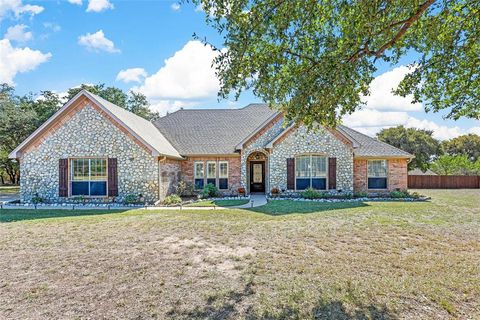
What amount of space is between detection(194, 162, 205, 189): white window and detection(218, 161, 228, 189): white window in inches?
45.2

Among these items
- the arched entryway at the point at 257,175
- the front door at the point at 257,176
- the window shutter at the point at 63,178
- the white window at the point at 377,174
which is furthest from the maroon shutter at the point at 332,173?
the window shutter at the point at 63,178

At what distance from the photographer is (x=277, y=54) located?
284 inches

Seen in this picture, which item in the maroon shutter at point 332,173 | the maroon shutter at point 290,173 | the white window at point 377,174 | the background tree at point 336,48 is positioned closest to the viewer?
the background tree at point 336,48

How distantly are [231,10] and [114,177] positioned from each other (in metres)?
12.4

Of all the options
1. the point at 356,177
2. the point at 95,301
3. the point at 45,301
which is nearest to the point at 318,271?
the point at 95,301

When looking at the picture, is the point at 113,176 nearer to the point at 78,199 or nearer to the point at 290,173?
the point at 78,199

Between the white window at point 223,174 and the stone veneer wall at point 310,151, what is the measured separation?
3.21m

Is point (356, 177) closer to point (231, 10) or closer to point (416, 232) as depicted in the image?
point (416, 232)

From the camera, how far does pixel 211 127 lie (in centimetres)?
2281

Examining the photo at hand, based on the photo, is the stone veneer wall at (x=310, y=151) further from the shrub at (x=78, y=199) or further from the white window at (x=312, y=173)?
the shrub at (x=78, y=199)

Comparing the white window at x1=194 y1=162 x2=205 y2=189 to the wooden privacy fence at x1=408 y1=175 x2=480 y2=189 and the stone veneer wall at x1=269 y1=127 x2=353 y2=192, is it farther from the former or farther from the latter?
the wooden privacy fence at x1=408 y1=175 x2=480 y2=189

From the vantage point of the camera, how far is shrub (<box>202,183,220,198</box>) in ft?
61.6

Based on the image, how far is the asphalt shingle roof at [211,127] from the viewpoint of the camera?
20.4 m

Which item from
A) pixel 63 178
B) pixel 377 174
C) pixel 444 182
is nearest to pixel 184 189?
pixel 63 178
